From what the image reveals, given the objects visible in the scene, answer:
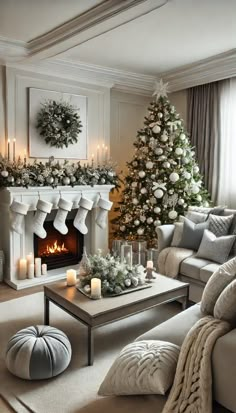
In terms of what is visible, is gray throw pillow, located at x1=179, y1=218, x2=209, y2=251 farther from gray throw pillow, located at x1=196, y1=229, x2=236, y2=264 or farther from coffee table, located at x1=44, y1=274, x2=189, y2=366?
coffee table, located at x1=44, y1=274, x2=189, y2=366

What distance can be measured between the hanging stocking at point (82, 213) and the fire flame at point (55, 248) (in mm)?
480

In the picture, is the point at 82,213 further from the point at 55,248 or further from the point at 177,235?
the point at 177,235

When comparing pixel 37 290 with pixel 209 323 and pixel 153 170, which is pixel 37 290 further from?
pixel 209 323

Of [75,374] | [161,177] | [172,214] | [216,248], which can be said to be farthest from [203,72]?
[75,374]

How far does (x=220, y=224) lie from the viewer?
3973 millimetres

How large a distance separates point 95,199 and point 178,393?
3.53m

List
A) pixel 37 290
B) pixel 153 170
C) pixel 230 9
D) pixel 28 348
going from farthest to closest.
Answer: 1. pixel 153 170
2. pixel 37 290
3. pixel 230 9
4. pixel 28 348

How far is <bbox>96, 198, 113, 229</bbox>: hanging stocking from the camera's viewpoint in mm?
5066

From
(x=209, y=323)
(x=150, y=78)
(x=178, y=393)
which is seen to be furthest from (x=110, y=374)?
(x=150, y=78)

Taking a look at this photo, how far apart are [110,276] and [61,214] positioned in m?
1.89

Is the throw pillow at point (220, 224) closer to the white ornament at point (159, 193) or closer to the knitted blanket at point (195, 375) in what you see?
the white ornament at point (159, 193)

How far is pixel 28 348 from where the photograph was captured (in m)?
2.33

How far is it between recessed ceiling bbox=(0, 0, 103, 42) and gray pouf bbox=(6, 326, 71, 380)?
2.86 meters

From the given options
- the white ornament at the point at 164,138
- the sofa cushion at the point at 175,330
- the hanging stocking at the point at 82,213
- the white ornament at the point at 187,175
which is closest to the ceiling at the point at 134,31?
the white ornament at the point at 164,138
